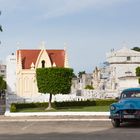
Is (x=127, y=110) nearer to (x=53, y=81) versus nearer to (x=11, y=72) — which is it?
(x=53, y=81)

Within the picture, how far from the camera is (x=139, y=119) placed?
67.4 ft

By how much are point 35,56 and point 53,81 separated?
→ 45030 mm

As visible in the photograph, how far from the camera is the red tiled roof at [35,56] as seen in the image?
83.1 metres

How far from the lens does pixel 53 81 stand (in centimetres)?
4012

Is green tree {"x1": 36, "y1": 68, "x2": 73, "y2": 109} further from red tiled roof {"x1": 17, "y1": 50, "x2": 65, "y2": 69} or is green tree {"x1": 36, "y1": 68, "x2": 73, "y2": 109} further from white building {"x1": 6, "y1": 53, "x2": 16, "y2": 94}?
white building {"x1": 6, "y1": 53, "x2": 16, "y2": 94}

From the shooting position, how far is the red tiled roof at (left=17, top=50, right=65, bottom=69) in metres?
83.1

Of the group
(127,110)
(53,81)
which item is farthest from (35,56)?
(127,110)

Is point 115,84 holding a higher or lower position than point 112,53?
lower

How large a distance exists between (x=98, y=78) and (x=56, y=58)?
38080 millimetres

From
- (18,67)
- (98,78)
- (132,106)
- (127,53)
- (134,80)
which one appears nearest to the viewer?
(132,106)

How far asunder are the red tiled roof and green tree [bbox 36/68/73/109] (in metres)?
41.4

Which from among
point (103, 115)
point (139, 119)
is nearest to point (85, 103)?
point (103, 115)

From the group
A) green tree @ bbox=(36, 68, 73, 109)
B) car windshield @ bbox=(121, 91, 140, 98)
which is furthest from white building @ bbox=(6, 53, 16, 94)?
car windshield @ bbox=(121, 91, 140, 98)

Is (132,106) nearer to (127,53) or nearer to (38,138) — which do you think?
(38,138)
